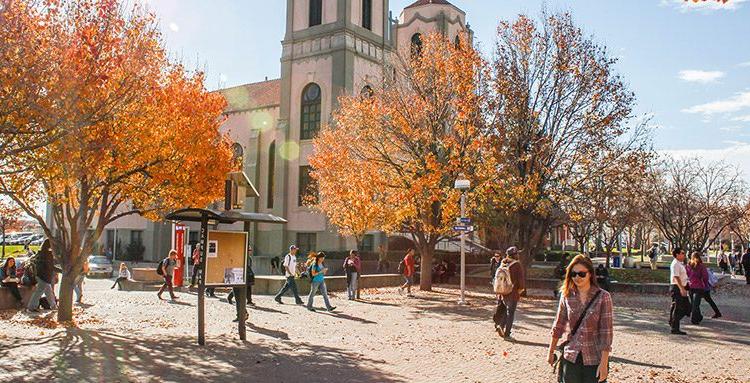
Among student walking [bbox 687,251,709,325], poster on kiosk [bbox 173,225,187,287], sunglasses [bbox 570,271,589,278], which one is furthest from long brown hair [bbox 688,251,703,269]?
poster on kiosk [bbox 173,225,187,287]

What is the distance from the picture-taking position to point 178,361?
9086 mm

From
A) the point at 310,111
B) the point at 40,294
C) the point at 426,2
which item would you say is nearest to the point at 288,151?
the point at 310,111

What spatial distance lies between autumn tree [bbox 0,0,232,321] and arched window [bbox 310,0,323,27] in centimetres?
2516

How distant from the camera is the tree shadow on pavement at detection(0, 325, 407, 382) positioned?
8.07 meters

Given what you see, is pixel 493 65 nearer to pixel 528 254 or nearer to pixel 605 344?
pixel 528 254

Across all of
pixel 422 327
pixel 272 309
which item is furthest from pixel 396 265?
pixel 422 327

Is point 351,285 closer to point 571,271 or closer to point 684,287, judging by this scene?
point 684,287

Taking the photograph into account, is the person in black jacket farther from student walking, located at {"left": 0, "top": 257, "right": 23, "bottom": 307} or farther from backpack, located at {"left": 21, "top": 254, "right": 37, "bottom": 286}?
student walking, located at {"left": 0, "top": 257, "right": 23, "bottom": 307}

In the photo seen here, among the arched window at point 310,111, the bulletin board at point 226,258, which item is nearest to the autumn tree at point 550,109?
the bulletin board at point 226,258

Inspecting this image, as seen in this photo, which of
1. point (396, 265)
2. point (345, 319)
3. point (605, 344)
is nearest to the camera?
point (605, 344)

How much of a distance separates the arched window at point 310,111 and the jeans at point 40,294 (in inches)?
1003

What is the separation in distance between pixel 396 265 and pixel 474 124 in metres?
13.8

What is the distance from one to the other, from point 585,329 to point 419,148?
16.6 meters

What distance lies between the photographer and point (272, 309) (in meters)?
16.9
